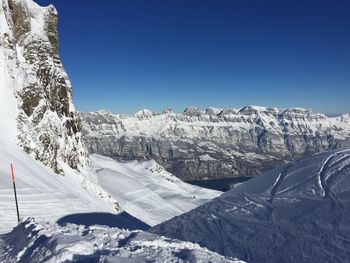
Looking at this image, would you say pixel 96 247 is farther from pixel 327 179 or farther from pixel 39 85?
pixel 39 85

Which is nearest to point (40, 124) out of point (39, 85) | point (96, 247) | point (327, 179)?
point (39, 85)

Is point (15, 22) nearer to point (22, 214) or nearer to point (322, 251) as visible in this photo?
point (22, 214)

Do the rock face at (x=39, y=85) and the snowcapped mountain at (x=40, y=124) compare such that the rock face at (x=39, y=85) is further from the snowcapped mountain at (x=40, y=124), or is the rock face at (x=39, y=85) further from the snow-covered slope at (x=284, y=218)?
the snow-covered slope at (x=284, y=218)

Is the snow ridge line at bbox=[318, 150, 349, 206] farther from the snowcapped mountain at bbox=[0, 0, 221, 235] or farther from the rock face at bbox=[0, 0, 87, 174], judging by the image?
the rock face at bbox=[0, 0, 87, 174]

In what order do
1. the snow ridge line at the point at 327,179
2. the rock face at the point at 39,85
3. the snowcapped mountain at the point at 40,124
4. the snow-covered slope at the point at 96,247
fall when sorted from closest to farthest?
the snow-covered slope at the point at 96,247 → the snow ridge line at the point at 327,179 → the snowcapped mountain at the point at 40,124 → the rock face at the point at 39,85

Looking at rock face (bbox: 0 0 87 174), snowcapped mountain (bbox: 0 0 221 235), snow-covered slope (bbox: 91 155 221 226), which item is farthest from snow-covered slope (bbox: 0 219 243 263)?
snow-covered slope (bbox: 91 155 221 226)

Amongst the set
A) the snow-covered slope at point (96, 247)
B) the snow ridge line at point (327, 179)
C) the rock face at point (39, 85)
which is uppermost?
the rock face at point (39, 85)

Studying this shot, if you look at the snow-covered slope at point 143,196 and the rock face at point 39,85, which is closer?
the rock face at point 39,85

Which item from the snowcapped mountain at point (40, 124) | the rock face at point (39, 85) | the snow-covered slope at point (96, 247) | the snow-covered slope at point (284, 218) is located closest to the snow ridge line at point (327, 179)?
the snow-covered slope at point (284, 218)
